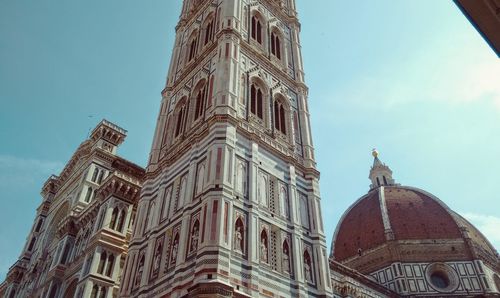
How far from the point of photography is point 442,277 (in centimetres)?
4422

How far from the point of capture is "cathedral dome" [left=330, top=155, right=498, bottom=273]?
4614cm

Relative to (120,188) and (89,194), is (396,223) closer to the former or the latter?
(89,194)

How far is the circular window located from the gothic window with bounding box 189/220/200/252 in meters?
36.1

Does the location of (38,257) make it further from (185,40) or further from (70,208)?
(185,40)

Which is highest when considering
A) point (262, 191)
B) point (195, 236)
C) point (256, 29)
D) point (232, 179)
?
point (256, 29)

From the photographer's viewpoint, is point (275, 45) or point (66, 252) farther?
point (275, 45)

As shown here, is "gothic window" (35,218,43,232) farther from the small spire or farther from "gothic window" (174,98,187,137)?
the small spire

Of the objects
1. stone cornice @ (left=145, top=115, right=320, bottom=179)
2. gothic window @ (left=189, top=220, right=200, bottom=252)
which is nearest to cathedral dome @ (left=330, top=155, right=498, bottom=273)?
stone cornice @ (left=145, top=115, right=320, bottom=179)

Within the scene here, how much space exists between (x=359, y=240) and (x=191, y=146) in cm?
4028

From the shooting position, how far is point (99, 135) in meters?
30.5

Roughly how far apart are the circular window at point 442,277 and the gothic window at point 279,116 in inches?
1230

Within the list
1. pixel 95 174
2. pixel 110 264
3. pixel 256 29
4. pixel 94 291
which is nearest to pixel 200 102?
pixel 256 29

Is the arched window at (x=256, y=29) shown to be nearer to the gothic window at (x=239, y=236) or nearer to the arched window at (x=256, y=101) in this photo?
the arched window at (x=256, y=101)

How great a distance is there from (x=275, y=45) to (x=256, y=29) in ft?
5.32
